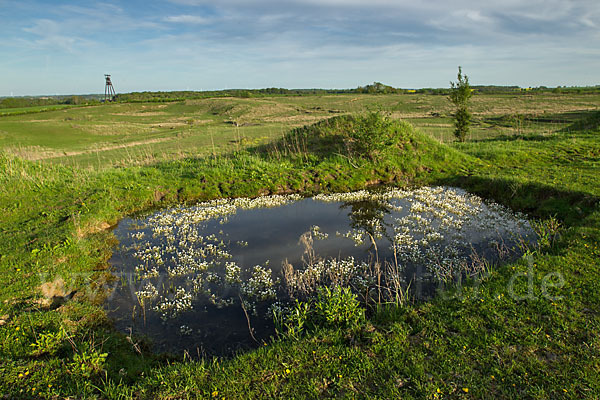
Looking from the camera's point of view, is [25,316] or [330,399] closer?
[330,399]

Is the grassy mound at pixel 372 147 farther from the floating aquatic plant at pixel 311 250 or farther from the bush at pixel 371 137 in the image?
the floating aquatic plant at pixel 311 250

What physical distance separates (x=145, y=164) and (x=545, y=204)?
24.8m

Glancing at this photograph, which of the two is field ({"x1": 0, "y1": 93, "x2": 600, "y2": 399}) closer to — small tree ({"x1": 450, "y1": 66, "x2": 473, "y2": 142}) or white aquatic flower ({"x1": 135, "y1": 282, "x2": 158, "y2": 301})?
white aquatic flower ({"x1": 135, "y1": 282, "x2": 158, "y2": 301})

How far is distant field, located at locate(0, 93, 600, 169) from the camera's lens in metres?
37.8

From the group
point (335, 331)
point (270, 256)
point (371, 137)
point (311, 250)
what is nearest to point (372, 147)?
point (371, 137)

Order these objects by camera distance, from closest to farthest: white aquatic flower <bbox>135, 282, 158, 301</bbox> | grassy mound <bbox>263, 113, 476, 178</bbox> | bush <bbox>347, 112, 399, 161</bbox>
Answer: white aquatic flower <bbox>135, 282, 158, 301</bbox>
bush <bbox>347, 112, 399, 161</bbox>
grassy mound <bbox>263, 113, 476, 178</bbox>

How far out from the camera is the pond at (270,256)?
7.85 meters

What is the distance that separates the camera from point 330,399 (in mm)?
4988

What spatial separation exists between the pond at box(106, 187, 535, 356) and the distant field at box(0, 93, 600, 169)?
11.1 m

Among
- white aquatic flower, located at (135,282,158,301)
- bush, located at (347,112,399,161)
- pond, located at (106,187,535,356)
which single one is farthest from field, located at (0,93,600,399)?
bush, located at (347,112,399,161)

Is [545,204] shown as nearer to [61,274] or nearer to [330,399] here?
[330,399]

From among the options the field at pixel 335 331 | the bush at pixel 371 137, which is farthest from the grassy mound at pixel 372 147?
the field at pixel 335 331

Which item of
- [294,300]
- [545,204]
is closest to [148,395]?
[294,300]

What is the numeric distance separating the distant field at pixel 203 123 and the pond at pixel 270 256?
1113cm
